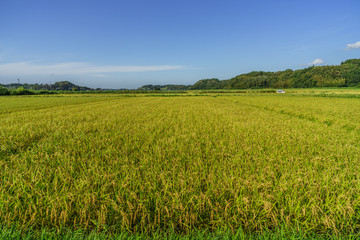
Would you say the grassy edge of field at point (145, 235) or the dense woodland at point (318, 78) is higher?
the dense woodland at point (318, 78)

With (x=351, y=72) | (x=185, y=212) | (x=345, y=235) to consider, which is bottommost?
(x=345, y=235)

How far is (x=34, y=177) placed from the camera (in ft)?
8.26

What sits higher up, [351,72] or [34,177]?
[351,72]

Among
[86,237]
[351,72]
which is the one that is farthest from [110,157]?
[351,72]

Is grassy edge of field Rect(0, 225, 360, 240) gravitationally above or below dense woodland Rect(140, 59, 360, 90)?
below

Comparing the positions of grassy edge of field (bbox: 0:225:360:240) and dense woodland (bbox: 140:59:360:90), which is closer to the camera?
grassy edge of field (bbox: 0:225:360:240)

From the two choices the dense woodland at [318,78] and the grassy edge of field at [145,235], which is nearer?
the grassy edge of field at [145,235]

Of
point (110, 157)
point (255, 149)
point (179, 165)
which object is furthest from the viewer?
point (255, 149)

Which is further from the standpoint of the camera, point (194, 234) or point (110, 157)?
point (110, 157)

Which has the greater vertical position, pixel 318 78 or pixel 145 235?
pixel 318 78

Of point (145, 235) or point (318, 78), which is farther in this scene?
point (318, 78)

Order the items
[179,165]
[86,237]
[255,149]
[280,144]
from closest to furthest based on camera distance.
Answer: [86,237] < [179,165] < [255,149] < [280,144]

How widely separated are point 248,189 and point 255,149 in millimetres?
1918

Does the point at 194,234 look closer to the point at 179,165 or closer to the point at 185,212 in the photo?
the point at 185,212
